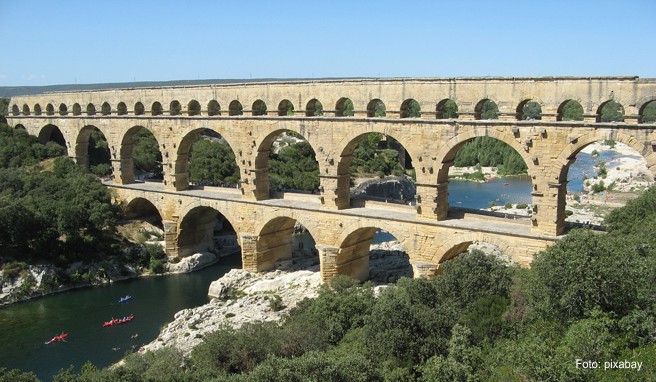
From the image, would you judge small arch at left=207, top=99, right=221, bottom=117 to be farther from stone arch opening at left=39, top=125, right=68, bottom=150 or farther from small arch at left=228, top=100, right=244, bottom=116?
stone arch opening at left=39, top=125, right=68, bottom=150

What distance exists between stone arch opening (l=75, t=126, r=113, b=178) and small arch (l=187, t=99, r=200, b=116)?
30.3ft

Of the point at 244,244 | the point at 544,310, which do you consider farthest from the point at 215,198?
the point at 544,310

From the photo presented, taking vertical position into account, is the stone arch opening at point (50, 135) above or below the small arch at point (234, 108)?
below

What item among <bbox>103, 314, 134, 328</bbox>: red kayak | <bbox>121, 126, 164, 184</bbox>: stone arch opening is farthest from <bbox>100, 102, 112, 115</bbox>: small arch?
<bbox>103, 314, 134, 328</bbox>: red kayak

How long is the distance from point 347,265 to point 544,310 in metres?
10.8

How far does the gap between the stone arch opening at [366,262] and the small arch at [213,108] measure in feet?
28.6

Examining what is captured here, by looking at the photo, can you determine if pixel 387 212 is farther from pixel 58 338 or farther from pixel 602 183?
pixel 602 183

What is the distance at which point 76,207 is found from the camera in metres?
27.8

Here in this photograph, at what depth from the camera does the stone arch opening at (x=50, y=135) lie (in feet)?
126

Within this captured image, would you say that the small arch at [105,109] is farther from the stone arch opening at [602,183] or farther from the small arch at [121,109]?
the stone arch opening at [602,183]

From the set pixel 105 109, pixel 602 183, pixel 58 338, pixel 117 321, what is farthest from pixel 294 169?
pixel 602 183

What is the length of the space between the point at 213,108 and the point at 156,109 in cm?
411

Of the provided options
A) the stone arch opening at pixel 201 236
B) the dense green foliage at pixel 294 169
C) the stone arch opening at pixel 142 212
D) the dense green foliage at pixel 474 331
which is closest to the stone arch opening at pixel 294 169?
the dense green foliage at pixel 294 169

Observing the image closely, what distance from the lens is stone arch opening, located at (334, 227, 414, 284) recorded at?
22.8 meters
